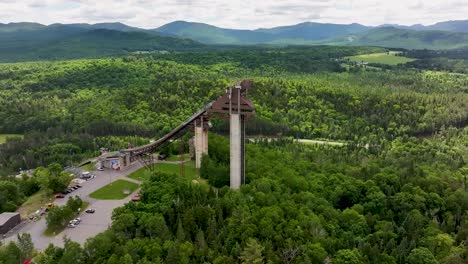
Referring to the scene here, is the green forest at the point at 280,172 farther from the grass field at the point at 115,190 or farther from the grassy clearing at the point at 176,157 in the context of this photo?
the grassy clearing at the point at 176,157

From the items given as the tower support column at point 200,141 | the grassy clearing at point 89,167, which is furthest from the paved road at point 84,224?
the tower support column at point 200,141

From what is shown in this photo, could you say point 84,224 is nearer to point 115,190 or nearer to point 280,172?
point 115,190

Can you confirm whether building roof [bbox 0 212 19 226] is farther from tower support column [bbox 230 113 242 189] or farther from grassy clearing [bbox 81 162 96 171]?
tower support column [bbox 230 113 242 189]

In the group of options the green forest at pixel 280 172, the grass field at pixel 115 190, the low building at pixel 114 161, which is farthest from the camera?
the low building at pixel 114 161

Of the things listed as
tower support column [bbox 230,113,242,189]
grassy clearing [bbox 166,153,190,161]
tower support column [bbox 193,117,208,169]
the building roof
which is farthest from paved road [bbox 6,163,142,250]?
tower support column [bbox 230,113,242,189]

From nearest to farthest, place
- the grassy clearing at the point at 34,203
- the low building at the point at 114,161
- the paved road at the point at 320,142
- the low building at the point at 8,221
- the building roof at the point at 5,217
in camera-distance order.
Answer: the low building at the point at 8,221 < the building roof at the point at 5,217 < the grassy clearing at the point at 34,203 < the low building at the point at 114,161 < the paved road at the point at 320,142

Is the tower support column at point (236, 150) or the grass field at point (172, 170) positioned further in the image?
the grass field at point (172, 170)

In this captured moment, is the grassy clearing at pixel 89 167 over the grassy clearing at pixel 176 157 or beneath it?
beneath

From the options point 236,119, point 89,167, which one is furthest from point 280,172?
point 89,167
